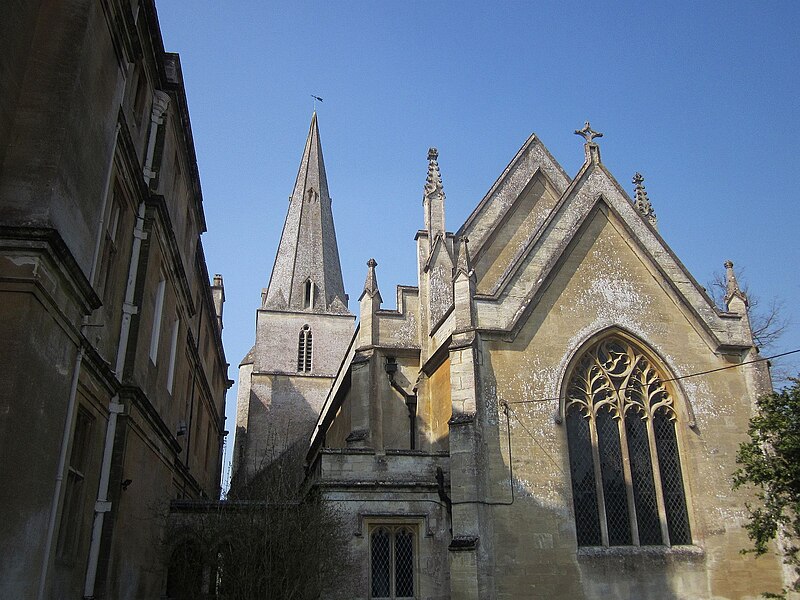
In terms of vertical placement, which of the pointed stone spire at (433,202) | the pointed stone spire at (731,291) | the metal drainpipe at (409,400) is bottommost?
the metal drainpipe at (409,400)

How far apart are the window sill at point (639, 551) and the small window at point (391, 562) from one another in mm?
3810

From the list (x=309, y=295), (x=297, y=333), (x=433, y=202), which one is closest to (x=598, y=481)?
(x=433, y=202)

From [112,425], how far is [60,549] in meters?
2.52

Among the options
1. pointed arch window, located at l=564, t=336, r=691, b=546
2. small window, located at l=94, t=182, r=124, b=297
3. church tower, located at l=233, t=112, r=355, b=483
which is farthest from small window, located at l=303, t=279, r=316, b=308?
small window, located at l=94, t=182, r=124, b=297

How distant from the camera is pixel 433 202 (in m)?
23.7

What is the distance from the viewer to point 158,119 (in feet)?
51.0

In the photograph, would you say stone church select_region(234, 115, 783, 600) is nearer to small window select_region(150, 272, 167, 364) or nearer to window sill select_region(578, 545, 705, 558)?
window sill select_region(578, 545, 705, 558)

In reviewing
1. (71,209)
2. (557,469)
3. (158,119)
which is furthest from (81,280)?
(557,469)

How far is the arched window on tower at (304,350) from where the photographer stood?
50031 millimetres

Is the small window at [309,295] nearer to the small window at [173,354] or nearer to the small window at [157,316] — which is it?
the small window at [173,354]

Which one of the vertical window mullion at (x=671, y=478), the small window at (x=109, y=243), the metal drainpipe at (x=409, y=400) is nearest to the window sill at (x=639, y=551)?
the vertical window mullion at (x=671, y=478)

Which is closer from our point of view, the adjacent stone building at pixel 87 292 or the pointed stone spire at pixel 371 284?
the adjacent stone building at pixel 87 292

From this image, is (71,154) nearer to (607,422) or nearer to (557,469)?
(557,469)

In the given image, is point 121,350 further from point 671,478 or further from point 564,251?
point 671,478
